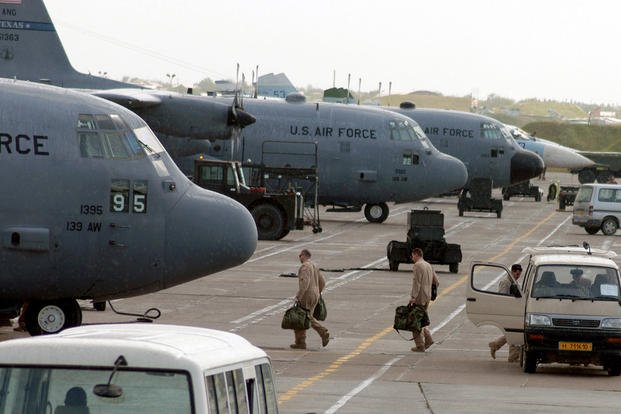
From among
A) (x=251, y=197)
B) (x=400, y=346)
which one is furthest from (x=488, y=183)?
(x=400, y=346)

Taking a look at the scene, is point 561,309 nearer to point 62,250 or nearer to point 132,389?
point 62,250

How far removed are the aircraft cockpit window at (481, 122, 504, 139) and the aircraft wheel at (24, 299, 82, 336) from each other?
4623 cm

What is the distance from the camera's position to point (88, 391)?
8117 mm

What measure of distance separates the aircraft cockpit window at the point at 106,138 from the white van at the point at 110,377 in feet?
42.3

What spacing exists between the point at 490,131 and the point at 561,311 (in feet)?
147

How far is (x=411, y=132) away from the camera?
5584 centimetres

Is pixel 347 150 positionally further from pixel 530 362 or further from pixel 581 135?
pixel 581 135

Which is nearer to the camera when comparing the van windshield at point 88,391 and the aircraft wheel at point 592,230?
the van windshield at point 88,391

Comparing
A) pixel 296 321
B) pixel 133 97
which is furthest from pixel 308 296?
pixel 133 97

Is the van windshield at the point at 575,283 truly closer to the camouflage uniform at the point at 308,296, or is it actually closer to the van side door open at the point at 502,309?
the van side door open at the point at 502,309

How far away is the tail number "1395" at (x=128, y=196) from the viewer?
21.4 metres

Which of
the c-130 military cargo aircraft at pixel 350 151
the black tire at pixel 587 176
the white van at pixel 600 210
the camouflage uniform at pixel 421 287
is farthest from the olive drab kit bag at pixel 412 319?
the black tire at pixel 587 176

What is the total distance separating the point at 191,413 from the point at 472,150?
5925 cm

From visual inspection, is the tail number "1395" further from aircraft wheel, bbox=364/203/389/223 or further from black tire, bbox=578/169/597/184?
black tire, bbox=578/169/597/184
